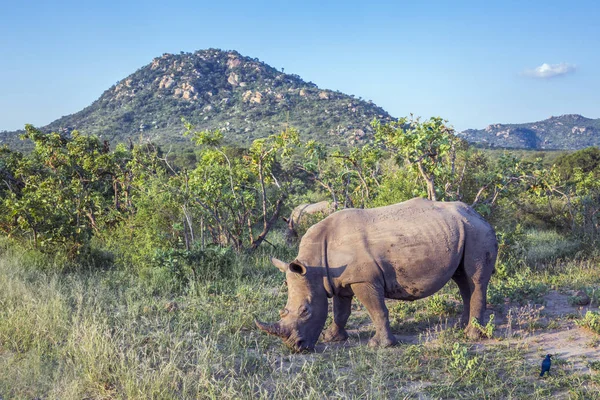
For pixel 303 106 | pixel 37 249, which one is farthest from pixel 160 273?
pixel 303 106

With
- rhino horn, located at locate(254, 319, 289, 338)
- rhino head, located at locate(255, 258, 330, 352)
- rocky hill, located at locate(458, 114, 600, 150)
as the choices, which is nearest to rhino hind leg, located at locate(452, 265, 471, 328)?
rhino head, located at locate(255, 258, 330, 352)

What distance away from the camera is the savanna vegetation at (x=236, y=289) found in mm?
4809

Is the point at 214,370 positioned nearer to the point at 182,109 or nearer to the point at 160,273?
the point at 160,273

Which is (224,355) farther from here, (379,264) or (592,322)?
(592,322)

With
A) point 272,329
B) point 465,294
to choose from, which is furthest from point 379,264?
point 465,294

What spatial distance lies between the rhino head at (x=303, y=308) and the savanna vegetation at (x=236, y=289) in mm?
220

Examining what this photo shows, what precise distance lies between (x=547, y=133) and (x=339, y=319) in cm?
11791

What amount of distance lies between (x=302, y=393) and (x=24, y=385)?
273 cm

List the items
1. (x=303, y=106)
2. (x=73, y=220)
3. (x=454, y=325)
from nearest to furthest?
(x=454, y=325) < (x=73, y=220) < (x=303, y=106)

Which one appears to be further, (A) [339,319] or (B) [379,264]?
(A) [339,319]

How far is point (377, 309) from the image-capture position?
588 centimetres

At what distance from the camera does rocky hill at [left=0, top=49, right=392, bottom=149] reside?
5650cm

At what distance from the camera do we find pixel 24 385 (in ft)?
15.6

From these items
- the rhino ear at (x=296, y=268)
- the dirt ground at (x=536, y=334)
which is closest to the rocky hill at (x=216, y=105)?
the dirt ground at (x=536, y=334)
